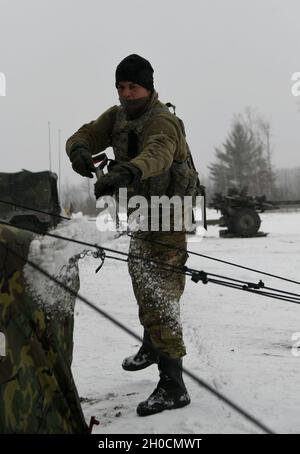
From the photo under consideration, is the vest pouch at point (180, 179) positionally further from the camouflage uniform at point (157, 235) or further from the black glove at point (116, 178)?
the black glove at point (116, 178)

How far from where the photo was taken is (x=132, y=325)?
4.82 m

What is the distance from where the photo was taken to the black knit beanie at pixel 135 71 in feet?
9.83

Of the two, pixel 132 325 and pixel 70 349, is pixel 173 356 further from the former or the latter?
pixel 132 325

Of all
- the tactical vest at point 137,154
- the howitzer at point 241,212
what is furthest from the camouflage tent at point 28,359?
the howitzer at point 241,212

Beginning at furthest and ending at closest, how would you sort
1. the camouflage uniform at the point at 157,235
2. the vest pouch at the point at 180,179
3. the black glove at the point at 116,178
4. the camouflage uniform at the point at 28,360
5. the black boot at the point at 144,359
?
the black boot at the point at 144,359
the vest pouch at the point at 180,179
the camouflage uniform at the point at 157,235
the black glove at the point at 116,178
the camouflage uniform at the point at 28,360

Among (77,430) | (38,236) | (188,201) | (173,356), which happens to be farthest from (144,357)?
(38,236)

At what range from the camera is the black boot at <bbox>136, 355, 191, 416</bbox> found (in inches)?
110

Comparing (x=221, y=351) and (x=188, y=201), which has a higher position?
(x=188, y=201)

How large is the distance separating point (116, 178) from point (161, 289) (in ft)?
2.90

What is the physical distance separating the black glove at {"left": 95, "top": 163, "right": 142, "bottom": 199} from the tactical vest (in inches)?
23.3

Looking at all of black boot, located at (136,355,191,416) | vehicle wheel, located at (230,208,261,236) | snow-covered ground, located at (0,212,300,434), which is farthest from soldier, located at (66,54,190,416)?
vehicle wheel, located at (230,208,261,236)

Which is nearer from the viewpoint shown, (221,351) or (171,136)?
(171,136)

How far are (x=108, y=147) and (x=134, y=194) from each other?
45cm

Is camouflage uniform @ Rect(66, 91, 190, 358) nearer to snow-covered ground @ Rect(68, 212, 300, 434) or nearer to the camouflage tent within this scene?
snow-covered ground @ Rect(68, 212, 300, 434)
